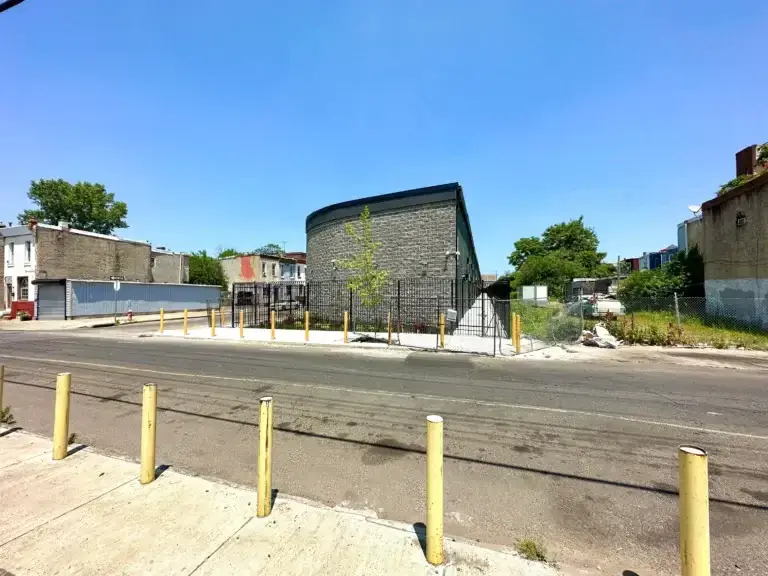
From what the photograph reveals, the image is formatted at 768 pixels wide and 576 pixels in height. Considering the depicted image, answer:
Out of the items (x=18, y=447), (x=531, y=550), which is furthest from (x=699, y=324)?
(x=18, y=447)

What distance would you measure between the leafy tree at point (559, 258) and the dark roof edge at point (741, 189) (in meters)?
22.5

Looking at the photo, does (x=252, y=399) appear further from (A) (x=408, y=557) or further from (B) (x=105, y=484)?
(A) (x=408, y=557)

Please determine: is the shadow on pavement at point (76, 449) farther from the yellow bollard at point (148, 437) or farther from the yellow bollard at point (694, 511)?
the yellow bollard at point (694, 511)

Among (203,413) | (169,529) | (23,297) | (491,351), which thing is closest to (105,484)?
(169,529)

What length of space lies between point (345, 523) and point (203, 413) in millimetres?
3966

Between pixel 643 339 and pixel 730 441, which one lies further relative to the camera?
pixel 643 339

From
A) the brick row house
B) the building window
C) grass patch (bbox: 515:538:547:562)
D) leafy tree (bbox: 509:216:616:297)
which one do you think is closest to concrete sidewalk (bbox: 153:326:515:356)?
grass patch (bbox: 515:538:547:562)

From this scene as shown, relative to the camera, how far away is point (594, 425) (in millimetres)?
5371

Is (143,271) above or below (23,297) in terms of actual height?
above

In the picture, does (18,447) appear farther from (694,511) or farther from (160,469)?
(694,511)

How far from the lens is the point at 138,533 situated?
2.81 metres

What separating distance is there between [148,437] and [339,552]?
2253 millimetres

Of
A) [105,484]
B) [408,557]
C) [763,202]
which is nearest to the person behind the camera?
[408,557]

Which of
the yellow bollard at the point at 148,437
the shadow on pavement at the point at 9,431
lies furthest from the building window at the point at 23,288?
the yellow bollard at the point at 148,437
